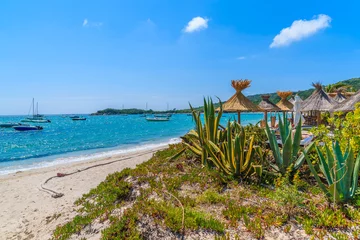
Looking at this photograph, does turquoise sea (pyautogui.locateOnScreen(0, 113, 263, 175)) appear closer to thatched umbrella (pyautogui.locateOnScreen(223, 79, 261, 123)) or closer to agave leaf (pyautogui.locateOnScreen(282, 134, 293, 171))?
agave leaf (pyautogui.locateOnScreen(282, 134, 293, 171))

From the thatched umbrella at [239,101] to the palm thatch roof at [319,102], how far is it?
585 centimetres

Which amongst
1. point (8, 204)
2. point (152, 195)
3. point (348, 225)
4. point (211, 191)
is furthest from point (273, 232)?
point (8, 204)

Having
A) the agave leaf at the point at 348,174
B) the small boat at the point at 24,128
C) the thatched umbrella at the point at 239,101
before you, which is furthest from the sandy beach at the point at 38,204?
the small boat at the point at 24,128

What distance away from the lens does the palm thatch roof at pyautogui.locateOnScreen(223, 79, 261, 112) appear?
975cm

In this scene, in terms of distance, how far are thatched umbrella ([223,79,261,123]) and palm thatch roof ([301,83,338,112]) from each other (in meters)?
5.85

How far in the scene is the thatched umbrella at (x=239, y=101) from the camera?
32.0 feet

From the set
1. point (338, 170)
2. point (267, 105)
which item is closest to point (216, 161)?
point (338, 170)

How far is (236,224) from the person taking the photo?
3.02 metres

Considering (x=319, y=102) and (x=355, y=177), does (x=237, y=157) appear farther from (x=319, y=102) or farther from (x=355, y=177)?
(x=319, y=102)

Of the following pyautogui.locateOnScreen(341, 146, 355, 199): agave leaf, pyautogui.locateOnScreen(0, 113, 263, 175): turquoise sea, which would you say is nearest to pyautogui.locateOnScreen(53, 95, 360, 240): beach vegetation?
pyautogui.locateOnScreen(341, 146, 355, 199): agave leaf

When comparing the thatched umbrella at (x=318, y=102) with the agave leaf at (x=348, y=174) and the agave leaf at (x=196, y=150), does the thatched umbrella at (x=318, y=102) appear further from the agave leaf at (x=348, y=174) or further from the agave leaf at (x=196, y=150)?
the agave leaf at (x=348, y=174)

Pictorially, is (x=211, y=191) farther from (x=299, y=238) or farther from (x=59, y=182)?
(x=59, y=182)

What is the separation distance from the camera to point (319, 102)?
14.0 metres

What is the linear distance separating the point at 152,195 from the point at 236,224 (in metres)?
1.65
